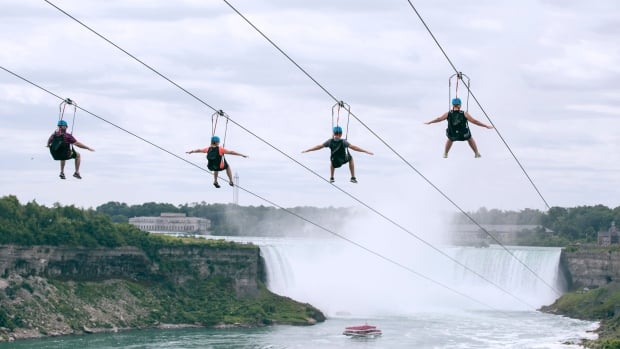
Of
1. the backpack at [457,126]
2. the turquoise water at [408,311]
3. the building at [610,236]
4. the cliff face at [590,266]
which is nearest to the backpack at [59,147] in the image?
the backpack at [457,126]

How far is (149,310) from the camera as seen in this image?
117 metres

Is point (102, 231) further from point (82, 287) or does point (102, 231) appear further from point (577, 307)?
point (577, 307)

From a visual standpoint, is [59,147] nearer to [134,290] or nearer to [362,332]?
[362,332]

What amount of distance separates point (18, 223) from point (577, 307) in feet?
178


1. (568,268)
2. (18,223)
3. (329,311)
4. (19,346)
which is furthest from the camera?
(568,268)

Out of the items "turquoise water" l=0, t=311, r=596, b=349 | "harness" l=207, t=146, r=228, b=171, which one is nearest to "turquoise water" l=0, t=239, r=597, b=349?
"turquoise water" l=0, t=311, r=596, b=349

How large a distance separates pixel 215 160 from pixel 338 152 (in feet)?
12.3

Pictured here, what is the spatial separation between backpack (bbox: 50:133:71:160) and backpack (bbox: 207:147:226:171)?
426 cm

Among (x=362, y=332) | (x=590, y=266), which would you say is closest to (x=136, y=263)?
(x=362, y=332)

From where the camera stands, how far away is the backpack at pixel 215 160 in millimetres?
37250

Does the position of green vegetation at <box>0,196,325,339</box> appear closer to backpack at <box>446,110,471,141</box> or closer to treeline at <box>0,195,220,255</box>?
treeline at <box>0,195,220,255</box>

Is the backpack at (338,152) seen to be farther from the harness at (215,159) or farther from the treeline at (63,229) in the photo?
the treeline at (63,229)

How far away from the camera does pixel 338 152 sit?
3634 centimetres

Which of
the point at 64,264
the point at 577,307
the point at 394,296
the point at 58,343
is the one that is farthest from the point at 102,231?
→ the point at 577,307
